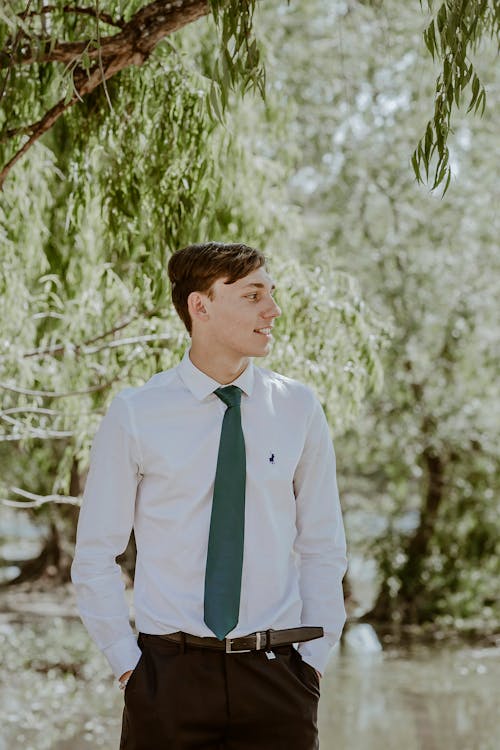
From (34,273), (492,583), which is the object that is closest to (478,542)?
(492,583)

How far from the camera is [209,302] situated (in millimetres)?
2812

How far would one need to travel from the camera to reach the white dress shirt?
2627 mm

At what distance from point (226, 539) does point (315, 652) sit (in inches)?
14.0

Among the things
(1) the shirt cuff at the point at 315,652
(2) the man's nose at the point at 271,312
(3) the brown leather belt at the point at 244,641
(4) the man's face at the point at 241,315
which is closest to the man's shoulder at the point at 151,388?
(4) the man's face at the point at 241,315

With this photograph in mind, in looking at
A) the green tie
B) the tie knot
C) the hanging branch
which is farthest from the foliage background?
the green tie

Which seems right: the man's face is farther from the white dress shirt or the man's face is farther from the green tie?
the green tie

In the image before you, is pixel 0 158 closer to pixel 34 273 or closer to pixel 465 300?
pixel 34 273

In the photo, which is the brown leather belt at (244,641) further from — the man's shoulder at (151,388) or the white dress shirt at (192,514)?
the man's shoulder at (151,388)

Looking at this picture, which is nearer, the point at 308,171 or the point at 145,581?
the point at 145,581

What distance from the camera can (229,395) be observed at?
2.75m

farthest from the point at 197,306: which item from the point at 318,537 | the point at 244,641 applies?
the point at 244,641

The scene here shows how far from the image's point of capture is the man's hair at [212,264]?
2.79 meters

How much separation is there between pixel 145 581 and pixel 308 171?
10.8m

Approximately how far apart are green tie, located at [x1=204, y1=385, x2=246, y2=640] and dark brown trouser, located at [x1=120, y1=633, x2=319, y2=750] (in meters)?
0.09
